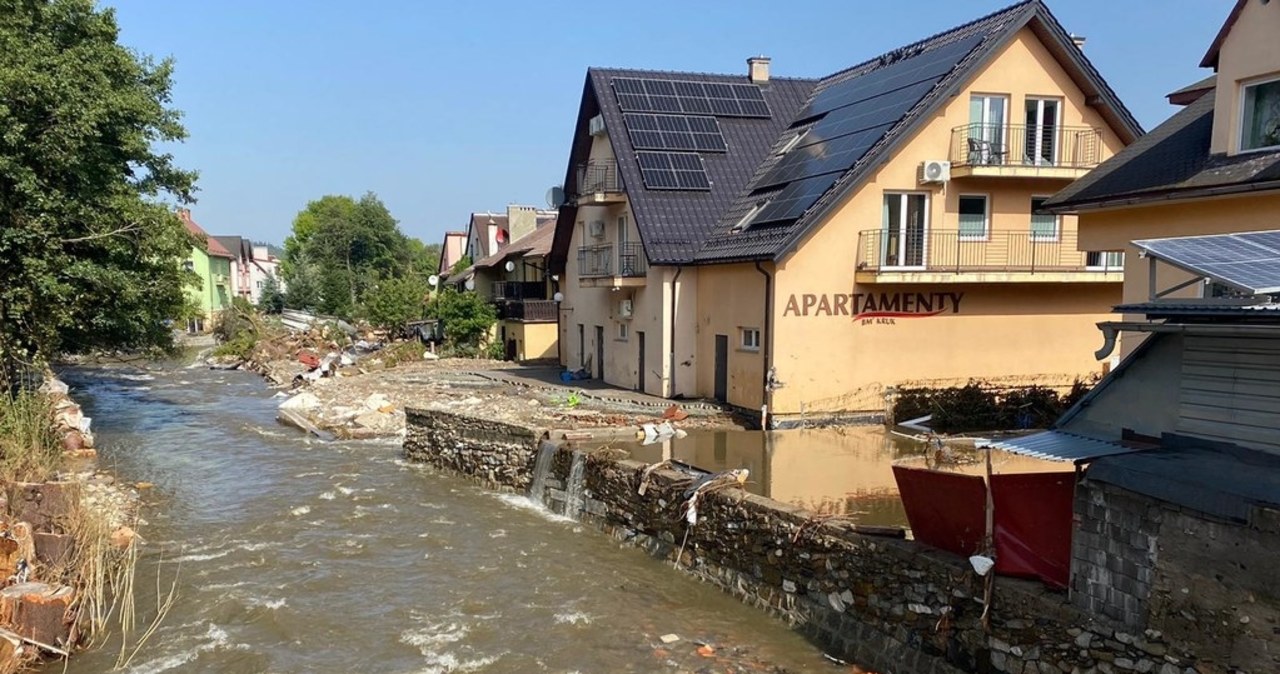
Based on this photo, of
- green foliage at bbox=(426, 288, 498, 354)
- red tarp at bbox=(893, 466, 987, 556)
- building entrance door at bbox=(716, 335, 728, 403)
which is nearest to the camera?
red tarp at bbox=(893, 466, 987, 556)

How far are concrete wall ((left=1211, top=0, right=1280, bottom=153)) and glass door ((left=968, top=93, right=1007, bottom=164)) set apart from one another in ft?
22.6

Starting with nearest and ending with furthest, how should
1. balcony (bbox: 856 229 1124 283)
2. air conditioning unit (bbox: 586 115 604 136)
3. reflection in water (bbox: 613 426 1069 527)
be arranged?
reflection in water (bbox: 613 426 1069 527), balcony (bbox: 856 229 1124 283), air conditioning unit (bbox: 586 115 604 136)

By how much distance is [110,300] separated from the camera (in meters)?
20.2

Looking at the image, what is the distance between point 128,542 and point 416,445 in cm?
794

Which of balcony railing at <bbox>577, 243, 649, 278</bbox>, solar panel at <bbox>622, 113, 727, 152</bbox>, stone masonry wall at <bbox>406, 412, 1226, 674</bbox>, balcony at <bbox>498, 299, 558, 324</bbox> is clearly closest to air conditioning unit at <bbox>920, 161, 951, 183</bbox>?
solar panel at <bbox>622, 113, 727, 152</bbox>

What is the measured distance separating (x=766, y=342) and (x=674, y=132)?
8.29 m

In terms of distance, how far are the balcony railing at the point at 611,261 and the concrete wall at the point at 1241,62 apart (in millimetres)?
13165

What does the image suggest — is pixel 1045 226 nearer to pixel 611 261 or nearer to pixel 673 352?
pixel 673 352

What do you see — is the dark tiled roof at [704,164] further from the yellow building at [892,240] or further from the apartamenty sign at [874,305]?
the apartamenty sign at [874,305]

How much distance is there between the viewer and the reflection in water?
41.1 ft

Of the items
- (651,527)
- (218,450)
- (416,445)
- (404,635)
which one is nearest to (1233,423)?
(651,527)

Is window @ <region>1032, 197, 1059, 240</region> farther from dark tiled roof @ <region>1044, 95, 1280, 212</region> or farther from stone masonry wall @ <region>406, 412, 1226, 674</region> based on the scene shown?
stone masonry wall @ <region>406, 412, 1226, 674</region>

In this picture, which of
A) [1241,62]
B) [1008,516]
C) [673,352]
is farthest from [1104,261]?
[1008,516]

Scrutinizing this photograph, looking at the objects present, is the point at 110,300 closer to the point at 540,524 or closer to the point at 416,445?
the point at 416,445
